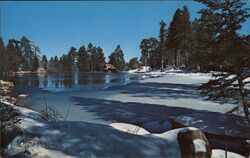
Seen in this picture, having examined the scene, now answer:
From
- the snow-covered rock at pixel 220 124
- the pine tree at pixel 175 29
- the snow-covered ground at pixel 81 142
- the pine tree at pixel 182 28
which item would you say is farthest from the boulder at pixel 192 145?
the pine tree at pixel 175 29

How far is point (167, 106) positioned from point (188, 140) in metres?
6.80

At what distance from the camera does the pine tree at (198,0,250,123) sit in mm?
6547

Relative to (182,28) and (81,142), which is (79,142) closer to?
(81,142)

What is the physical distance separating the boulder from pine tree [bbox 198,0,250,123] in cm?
361

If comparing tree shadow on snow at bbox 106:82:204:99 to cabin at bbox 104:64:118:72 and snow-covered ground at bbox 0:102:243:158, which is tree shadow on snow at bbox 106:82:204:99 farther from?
cabin at bbox 104:64:118:72

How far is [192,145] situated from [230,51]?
4.20 meters

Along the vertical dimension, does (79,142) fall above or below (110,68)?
below

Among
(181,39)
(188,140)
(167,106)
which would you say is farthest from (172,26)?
(188,140)

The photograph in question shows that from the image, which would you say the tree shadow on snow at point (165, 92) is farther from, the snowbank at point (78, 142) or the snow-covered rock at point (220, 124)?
the snowbank at point (78, 142)

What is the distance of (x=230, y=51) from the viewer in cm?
661

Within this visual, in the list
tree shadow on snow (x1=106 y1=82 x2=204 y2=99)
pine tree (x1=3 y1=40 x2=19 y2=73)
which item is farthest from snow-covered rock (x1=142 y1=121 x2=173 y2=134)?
pine tree (x1=3 y1=40 x2=19 y2=73)

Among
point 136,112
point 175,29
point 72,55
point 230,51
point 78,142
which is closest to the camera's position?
point 78,142

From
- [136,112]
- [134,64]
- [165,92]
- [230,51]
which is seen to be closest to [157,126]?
[136,112]

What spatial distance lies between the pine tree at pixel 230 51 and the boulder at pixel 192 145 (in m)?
3.61
